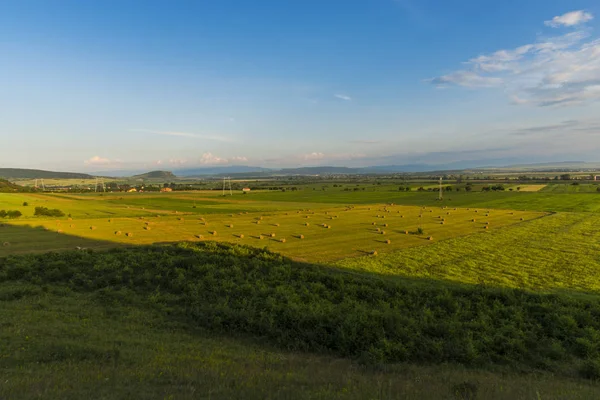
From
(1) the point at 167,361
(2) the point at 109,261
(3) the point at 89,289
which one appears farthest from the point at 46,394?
(2) the point at 109,261

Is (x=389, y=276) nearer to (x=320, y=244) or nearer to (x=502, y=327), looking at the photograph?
(x=502, y=327)

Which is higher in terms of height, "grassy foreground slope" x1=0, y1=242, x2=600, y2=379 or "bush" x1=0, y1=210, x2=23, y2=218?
"bush" x1=0, y1=210, x2=23, y2=218

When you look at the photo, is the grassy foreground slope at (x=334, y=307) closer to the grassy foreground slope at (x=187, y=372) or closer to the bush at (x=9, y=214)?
the grassy foreground slope at (x=187, y=372)

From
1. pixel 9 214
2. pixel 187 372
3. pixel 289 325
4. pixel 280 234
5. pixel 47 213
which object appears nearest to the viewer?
pixel 187 372

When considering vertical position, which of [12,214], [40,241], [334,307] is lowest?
[334,307]

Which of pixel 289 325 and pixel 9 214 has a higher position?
pixel 9 214

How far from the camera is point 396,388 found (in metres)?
8.21

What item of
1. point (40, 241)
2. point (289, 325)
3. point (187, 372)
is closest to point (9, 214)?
point (40, 241)

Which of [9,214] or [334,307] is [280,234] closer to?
[334,307]

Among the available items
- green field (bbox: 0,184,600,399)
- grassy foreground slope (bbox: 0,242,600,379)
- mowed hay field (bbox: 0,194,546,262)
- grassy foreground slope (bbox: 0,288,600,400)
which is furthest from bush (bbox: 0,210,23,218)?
grassy foreground slope (bbox: 0,288,600,400)

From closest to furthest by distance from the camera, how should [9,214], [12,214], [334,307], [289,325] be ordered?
[289,325], [334,307], [9,214], [12,214]

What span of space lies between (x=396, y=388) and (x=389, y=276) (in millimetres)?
14719

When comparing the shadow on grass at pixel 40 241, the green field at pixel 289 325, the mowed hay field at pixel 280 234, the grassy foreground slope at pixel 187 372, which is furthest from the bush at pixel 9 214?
the grassy foreground slope at pixel 187 372

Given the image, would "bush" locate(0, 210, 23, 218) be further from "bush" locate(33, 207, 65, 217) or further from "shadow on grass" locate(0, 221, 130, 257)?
"shadow on grass" locate(0, 221, 130, 257)
